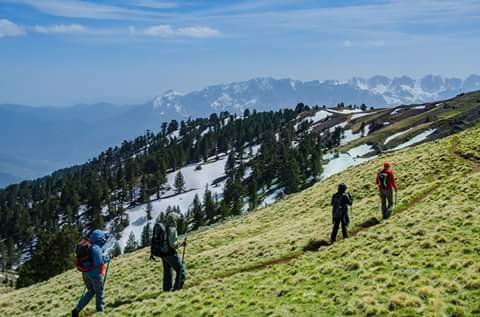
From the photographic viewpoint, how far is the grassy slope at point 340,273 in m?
13.7

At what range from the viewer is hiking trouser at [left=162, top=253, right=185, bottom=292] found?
19281 millimetres

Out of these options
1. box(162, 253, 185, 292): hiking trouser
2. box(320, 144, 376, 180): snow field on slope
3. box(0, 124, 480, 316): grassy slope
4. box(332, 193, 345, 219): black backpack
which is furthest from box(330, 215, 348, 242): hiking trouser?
box(320, 144, 376, 180): snow field on slope

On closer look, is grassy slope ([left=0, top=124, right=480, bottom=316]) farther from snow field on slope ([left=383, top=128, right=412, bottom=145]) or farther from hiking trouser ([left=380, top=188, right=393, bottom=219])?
snow field on slope ([left=383, top=128, right=412, bottom=145])

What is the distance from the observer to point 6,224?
190125 millimetres

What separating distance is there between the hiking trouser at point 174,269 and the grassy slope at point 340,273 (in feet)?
2.31

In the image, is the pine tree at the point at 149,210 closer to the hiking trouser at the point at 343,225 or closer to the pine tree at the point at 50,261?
the pine tree at the point at 50,261

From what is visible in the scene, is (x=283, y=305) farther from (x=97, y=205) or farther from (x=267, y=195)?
(x=97, y=205)

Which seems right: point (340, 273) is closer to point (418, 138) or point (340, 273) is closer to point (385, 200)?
point (385, 200)

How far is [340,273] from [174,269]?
687 cm

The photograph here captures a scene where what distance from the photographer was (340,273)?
17.4m

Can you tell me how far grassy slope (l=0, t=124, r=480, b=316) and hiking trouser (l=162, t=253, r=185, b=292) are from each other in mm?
Answer: 705

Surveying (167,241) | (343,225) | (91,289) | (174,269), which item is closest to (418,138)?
(343,225)

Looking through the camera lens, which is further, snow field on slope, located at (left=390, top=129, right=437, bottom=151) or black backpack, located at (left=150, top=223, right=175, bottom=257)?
snow field on slope, located at (left=390, top=129, right=437, bottom=151)

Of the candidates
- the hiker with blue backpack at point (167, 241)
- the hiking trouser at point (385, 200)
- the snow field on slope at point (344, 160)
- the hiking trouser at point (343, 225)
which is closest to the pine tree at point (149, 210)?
the snow field on slope at point (344, 160)
